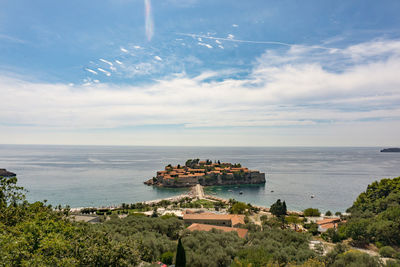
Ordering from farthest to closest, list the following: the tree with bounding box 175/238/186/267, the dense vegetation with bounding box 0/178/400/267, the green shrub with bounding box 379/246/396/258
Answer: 1. the green shrub with bounding box 379/246/396/258
2. the tree with bounding box 175/238/186/267
3. the dense vegetation with bounding box 0/178/400/267

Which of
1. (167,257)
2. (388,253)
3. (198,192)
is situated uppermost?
(167,257)

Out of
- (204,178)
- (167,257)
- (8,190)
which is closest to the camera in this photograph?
(8,190)

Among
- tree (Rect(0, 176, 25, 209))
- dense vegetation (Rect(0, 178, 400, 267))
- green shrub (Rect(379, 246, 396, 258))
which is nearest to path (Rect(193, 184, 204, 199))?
dense vegetation (Rect(0, 178, 400, 267))

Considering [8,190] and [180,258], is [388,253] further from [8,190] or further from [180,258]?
[8,190]

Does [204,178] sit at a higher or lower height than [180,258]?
lower

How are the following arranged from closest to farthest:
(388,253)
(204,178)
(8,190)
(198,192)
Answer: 1. (8,190)
2. (388,253)
3. (198,192)
4. (204,178)

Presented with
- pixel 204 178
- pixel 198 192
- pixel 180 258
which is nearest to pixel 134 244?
pixel 180 258

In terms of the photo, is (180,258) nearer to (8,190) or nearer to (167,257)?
(167,257)

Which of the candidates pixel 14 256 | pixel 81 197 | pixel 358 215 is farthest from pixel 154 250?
pixel 81 197

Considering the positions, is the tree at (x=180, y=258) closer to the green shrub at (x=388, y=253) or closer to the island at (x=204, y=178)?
the green shrub at (x=388, y=253)

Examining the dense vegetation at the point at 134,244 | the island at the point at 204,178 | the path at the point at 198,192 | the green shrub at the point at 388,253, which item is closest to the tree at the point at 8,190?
the dense vegetation at the point at 134,244

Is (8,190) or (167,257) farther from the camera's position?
(167,257)

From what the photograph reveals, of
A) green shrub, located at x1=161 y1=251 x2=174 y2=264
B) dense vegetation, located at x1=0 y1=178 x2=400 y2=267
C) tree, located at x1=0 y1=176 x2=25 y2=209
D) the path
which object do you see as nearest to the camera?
dense vegetation, located at x1=0 y1=178 x2=400 y2=267

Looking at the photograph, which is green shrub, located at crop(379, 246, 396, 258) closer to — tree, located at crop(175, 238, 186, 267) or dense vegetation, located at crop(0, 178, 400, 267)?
dense vegetation, located at crop(0, 178, 400, 267)
